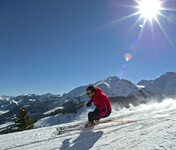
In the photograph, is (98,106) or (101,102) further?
(98,106)

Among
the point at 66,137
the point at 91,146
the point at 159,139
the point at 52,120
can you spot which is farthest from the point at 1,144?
the point at 52,120

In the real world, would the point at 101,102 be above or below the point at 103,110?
above

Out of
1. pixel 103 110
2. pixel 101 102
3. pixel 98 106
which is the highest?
pixel 101 102

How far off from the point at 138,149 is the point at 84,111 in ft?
466

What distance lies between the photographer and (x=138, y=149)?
2.51 metres

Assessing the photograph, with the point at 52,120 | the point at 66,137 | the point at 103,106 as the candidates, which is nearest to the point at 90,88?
the point at 103,106

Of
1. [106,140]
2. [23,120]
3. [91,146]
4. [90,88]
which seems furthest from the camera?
[23,120]

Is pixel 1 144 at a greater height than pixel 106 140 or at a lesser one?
greater

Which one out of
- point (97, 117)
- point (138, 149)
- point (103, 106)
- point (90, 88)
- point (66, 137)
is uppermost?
point (90, 88)

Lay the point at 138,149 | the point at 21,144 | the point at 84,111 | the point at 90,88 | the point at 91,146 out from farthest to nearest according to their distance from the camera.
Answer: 1. the point at 84,111
2. the point at 90,88
3. the point at 21,144
4. the point at 91,146
5. the point at 138,149

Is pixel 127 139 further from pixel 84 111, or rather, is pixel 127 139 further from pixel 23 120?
pixel 84 111

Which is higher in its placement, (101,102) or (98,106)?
(101,102)

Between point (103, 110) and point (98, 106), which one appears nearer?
point (103, 110)

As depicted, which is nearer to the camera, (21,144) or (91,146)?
(91,146)
